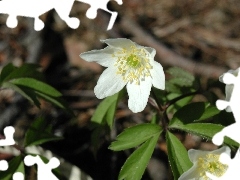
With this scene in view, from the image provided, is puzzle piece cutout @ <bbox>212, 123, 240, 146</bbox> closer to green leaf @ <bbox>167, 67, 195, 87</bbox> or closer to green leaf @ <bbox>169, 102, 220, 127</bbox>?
green leaf @ <bbox>169, 102, 220, 127</bbox>

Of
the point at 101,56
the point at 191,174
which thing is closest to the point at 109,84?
the point at 101,56

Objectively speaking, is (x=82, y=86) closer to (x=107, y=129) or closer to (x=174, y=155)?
(x=107, y=129)

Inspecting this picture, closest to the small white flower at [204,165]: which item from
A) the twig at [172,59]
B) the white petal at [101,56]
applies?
the white petal at [101,56]

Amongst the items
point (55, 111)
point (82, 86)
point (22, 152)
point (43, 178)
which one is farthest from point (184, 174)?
point (82, 86)

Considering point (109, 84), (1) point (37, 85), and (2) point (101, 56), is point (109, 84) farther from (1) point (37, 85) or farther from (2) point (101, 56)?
(1) point (37, 85)

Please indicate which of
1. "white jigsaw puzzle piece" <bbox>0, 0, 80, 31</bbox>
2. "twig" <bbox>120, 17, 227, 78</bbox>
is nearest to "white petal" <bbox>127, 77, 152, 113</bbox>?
"white jigsaw puzzle piece" <bbox>0, 0, 80, 31</bbox>
